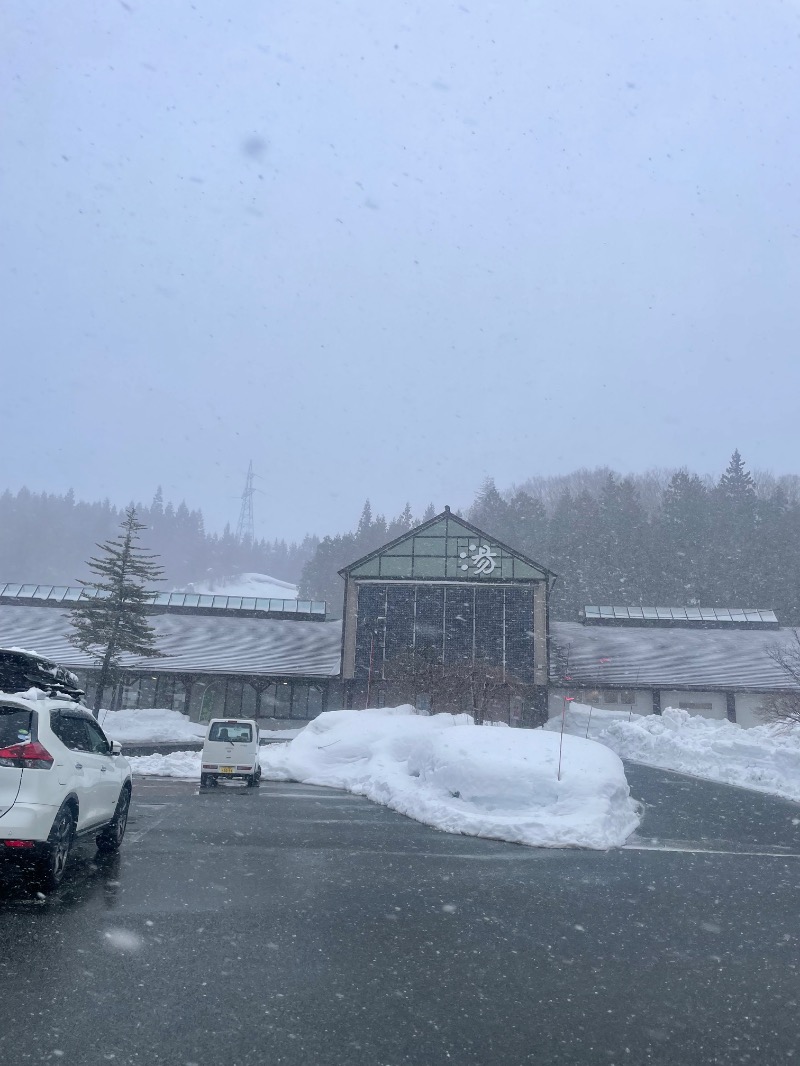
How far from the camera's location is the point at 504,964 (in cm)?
557

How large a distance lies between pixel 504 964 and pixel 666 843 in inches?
246

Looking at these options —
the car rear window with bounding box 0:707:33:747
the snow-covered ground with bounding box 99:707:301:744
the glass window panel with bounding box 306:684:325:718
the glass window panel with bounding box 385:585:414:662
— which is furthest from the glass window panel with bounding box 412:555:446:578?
the car rear window with bounding box 0:707:33:747

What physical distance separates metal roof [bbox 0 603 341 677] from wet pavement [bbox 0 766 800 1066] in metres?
30.3

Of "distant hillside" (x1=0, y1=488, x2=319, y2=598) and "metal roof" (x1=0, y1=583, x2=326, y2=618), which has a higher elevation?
"distant hillside" (x1=0, y1=488, x2=319, y2=598)

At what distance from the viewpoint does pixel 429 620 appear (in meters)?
38.6

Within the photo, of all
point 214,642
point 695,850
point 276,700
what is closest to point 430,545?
point 276,700

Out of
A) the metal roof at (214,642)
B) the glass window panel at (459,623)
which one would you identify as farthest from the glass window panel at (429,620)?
the metal roof at (214,642)

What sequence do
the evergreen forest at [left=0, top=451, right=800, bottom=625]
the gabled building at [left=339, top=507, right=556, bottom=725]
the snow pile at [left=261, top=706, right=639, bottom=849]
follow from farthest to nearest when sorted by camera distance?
the evergreen forest at [left=0, top=451, right=800, bottom=625]
the gabled building at [left=339, top=507, right=556, bottom=725]
the snow pile at [left=261, top=706, right=639, bottom=849]

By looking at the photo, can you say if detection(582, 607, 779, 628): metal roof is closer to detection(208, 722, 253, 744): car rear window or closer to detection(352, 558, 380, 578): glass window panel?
detection(352, 558, 380, 578): glass window panel

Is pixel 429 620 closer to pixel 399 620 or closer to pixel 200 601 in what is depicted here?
pixel 399 620

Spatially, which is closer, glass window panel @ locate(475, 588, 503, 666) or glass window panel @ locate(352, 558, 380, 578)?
glass window panel @ locate(475, 588, 503, 666)

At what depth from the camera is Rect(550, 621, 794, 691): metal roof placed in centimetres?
3972

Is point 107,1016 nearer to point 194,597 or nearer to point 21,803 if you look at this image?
point 21,803

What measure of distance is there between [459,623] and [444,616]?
0.83 m
